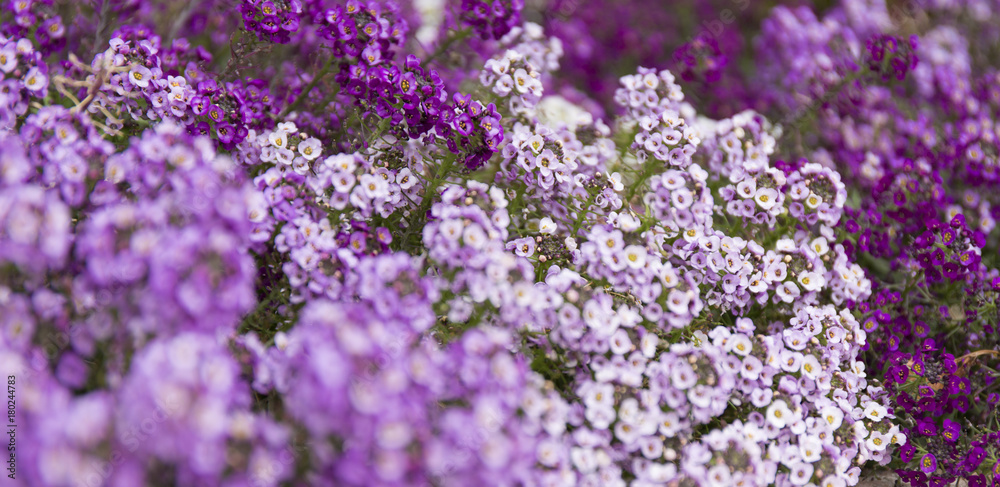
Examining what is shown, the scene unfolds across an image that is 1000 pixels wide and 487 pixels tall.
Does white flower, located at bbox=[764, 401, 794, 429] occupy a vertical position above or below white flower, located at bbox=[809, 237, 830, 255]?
below

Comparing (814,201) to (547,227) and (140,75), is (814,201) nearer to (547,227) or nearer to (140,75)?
(547,227)

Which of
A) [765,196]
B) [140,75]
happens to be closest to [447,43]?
[140,75]

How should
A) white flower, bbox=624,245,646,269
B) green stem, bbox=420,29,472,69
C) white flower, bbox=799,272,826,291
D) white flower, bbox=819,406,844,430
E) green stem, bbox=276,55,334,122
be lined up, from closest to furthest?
white flower, bbox=624,245,646,269 < white flower, bbox=819,406,844,430 < white flower, bbox=799,272,826,291 < green stem, bbox=276,55,334,122 < green stem, bbox=420,29,472,69

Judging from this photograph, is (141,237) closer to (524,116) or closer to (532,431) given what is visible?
(532,431)

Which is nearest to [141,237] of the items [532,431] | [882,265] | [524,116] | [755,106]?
[532,431]

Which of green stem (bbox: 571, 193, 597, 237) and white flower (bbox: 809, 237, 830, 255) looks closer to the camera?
green stem (bbox: 571, 193, 597, 237)

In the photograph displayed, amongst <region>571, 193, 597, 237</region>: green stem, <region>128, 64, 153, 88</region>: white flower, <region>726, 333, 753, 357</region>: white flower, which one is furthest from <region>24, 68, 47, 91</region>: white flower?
<region>726, 333, 753, 357</region>: white flower

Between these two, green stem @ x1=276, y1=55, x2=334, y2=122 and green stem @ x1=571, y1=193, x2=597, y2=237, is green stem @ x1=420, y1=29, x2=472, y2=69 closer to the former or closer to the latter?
green stem @ x1=276, y1=55, x2=334, y2=122

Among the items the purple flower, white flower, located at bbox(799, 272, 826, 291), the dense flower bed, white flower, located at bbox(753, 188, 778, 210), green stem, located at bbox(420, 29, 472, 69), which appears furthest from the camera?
green stem, located at bbox(420, 29, 472, 69)

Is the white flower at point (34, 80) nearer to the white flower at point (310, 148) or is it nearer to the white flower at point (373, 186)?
the white flower at point (310, 148)

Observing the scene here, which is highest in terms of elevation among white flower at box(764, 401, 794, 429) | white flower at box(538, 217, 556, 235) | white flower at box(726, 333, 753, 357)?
white flower at box(538, 217, 556, 235)
